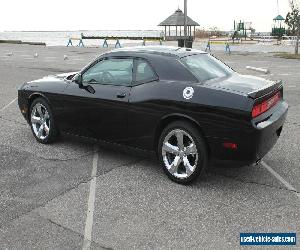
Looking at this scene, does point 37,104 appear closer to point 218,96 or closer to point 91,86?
point 91,86

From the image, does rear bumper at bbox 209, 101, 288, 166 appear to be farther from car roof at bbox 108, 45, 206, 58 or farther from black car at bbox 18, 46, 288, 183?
car roof at bbox 108, 45, 206, 58

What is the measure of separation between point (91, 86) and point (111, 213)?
2.22 m

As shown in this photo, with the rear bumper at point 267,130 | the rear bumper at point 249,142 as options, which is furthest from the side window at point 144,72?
the rear bumper at point 267,130

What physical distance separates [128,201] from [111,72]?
6.67 feet

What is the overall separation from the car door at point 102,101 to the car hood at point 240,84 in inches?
48.3

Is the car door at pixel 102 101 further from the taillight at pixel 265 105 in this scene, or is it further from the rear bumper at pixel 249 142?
the taillight at pixel 265 105

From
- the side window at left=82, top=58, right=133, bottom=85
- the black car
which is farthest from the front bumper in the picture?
the side window at left=82, top=58, right=133, bottom=85

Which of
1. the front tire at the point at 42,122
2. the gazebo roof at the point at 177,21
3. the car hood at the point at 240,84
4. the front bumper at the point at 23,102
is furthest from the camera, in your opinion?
the gazebo roof at the point at 177,21

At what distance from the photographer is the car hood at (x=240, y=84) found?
15.5 ft

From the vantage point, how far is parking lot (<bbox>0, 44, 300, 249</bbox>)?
153 inches

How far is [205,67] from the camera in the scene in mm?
5539

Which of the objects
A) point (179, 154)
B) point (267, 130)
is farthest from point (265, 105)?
point (179, 154)

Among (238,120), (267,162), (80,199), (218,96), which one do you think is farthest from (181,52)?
(80,199)

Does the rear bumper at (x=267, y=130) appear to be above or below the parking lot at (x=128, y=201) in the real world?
above
